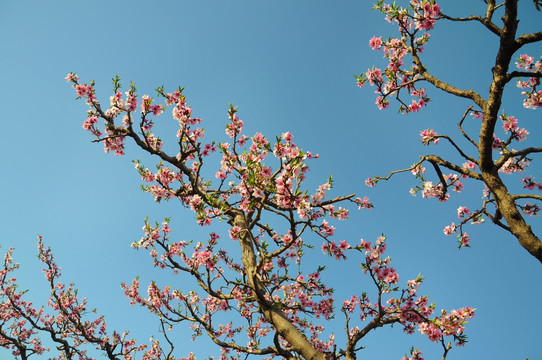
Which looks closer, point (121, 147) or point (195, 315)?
point (195, 315)

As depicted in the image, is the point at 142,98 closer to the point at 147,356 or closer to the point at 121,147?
the point at 121,147

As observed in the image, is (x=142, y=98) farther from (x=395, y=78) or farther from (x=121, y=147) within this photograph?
(x=395, y=78)

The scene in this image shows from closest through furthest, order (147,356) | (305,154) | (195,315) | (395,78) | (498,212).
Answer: (305,154) < (498,212) < (195,315) < (395,78) < (147,356)

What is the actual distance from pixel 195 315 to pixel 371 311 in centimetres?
458

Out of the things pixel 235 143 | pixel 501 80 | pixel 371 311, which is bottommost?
pixel 371 311

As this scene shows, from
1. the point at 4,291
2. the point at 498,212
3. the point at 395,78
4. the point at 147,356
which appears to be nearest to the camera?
the point at 498,212

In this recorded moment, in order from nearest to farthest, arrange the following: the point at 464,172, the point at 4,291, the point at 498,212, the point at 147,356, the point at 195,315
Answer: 1. the point at 498,212
2. the point at 464,172
3. the point at 195,315
4. the point at 147,356
5. the point at 4,291

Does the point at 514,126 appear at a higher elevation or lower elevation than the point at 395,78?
lower

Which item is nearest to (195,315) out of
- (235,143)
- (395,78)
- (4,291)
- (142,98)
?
(235,143)

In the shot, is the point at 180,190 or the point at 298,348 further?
the point at 180,190

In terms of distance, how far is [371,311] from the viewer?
7832mm

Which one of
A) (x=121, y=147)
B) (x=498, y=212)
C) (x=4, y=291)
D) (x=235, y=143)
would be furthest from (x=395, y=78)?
(x=4, y=291)

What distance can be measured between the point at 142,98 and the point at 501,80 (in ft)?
26.3

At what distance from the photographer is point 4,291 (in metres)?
14.6
